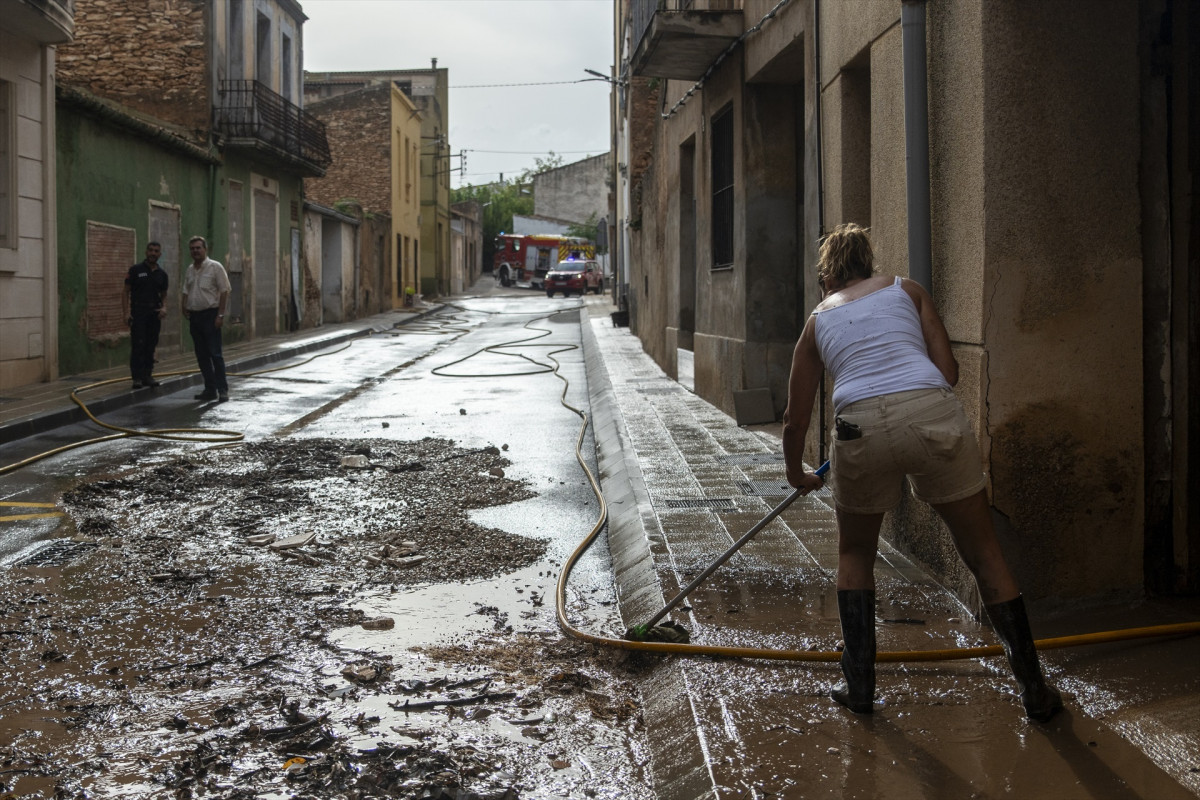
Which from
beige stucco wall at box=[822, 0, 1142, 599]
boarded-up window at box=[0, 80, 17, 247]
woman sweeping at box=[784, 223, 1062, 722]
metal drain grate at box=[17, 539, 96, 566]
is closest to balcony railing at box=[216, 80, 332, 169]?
boarded-up window at box=[0, 80, 17, 247]

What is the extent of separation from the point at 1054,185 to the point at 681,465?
394 cm

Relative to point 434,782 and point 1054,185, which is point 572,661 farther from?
point 1054,185

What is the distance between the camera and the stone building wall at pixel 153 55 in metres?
21.9

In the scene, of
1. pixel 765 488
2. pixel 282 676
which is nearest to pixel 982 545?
pixel 282 676

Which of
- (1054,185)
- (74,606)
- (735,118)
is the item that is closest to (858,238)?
(1054,185)

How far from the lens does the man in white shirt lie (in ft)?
43.0

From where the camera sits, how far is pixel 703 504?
21.5ft

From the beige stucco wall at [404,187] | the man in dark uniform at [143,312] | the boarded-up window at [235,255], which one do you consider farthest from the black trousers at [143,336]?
the beige stucco wall at [404,187]

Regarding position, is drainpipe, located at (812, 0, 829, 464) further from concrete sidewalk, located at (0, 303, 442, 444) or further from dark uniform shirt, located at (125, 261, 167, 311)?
dark uniform shirt, located at (125, 261, 167, 311)

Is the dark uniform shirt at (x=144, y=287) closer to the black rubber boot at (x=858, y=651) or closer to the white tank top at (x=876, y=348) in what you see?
the white tank top at (x=876, y=348)

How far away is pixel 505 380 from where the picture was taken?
52.3 ft

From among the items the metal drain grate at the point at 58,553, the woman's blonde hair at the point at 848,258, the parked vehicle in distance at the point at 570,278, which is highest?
the parked vehicle in distance at the point at 570,278

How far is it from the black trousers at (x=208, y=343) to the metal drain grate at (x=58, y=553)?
281 inches

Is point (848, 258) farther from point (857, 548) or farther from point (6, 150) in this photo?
point (6, 150)
